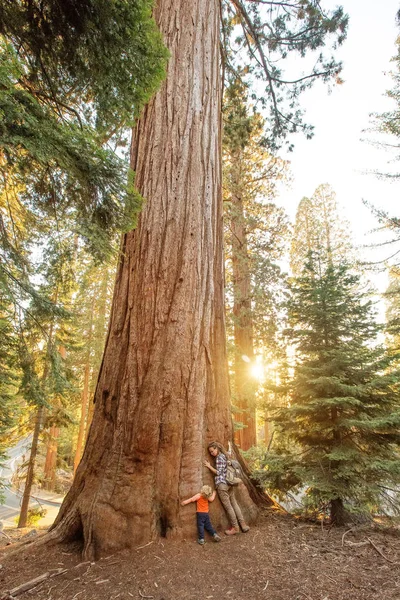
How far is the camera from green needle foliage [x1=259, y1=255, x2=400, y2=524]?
3.74 m

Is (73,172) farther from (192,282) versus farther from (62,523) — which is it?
(62,523)

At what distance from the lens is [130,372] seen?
11.2 feet

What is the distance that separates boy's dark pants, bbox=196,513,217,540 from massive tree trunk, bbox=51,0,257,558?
3.3 inches

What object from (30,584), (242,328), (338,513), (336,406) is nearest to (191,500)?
(30,584)

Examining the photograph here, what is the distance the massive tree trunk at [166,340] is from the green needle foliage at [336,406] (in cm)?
91

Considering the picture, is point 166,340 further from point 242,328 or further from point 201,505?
point 242,328

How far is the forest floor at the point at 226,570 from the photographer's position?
7.95 feet

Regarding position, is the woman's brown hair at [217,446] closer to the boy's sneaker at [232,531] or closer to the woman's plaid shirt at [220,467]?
the woman's plaid shirt at [220,467]

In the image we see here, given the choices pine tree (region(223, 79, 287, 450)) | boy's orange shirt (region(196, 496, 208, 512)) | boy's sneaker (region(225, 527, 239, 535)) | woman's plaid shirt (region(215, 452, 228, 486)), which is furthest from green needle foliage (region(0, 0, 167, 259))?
pine tree (region(223, 79, 287, 450))

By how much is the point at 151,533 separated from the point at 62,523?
102cm

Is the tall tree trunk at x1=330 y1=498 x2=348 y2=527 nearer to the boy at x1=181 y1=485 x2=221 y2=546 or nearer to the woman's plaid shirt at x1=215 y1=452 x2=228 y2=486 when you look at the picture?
the woman's plaid shirt at x1=215 y1=452 x2=228 y2=486

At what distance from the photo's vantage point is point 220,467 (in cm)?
353

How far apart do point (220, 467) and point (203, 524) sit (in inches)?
21.8

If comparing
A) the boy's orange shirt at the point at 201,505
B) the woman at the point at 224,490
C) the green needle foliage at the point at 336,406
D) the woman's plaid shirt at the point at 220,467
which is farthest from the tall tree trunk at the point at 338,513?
the boy's orange shirt at the point at 201,505
